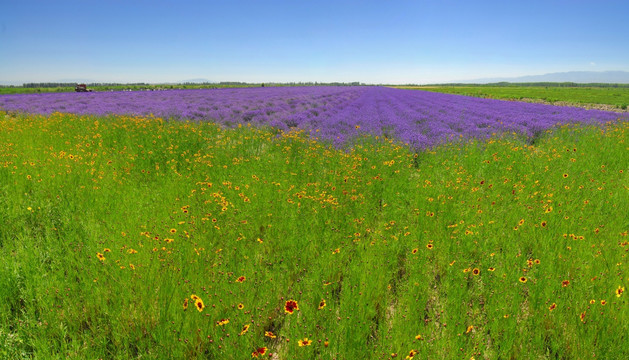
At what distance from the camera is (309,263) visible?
313 cm

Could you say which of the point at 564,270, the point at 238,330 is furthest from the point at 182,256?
the point at 564,270

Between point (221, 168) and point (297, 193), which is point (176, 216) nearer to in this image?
point (297, 193)

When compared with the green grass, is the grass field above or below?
above

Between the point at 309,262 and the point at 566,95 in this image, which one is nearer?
the point at 309,262

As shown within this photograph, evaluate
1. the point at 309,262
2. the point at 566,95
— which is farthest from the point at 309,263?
the point at 566,95

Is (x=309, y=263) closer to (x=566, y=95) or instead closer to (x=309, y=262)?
(x=309, y=262)

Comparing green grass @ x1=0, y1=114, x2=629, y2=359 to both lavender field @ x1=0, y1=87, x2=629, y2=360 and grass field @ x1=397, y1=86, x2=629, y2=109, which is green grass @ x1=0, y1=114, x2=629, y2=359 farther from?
grass field @ x1=397, y1=86, x2=629, y2=109

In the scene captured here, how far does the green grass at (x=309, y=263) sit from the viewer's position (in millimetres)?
2129

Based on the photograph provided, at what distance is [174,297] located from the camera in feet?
7.71

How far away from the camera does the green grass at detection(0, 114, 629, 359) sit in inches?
83.8

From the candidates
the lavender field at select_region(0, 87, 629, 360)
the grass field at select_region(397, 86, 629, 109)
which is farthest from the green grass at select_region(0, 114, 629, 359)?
the grass field at select_region(397, 86, 629, 109)

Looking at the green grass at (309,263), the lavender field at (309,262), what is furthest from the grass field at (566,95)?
the lavender field at (309,262)

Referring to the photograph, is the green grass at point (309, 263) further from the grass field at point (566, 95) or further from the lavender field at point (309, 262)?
the grass field at point (566, 95)

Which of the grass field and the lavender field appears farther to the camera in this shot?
the grass field
